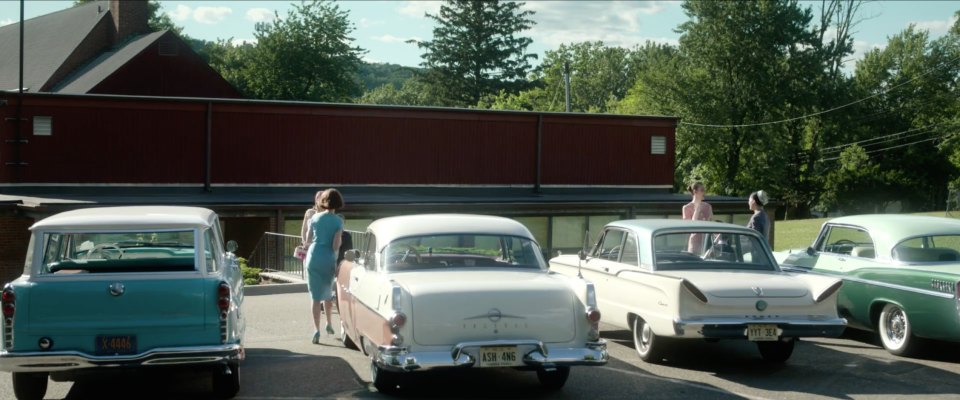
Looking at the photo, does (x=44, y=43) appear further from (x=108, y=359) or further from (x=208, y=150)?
(x=108, y=359)

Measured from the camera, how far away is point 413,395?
8.77 metres

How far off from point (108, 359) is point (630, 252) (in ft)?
18.9

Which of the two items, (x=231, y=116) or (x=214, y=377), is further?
(x=231, y=116)

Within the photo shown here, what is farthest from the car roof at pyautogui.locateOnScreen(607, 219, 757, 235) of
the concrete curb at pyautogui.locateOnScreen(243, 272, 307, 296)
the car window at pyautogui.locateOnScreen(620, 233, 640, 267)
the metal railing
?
the metal railing

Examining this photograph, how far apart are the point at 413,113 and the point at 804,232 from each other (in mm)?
27469

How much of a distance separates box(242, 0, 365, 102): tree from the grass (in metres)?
32.1

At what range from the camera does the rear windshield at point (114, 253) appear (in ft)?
28.3

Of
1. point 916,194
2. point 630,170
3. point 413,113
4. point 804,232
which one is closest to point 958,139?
point 916,194

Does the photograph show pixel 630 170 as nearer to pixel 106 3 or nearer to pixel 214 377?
pixel 214 377

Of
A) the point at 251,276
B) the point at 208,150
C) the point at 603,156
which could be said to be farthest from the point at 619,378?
the point at 603,156

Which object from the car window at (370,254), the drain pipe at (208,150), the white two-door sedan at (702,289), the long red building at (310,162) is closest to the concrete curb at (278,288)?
the car window at (370,254)

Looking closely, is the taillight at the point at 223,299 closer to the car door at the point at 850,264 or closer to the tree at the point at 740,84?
the car door at the point at 850,264

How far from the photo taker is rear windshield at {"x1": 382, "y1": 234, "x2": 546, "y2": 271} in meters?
9.42

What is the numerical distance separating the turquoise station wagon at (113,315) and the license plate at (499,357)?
198 cm
